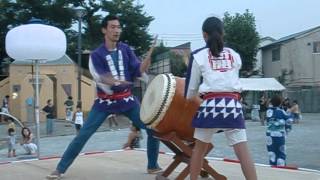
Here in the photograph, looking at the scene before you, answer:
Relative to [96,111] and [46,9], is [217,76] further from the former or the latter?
[46,9]

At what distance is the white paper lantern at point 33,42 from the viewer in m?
7.85

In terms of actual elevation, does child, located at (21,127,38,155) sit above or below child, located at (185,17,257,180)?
below

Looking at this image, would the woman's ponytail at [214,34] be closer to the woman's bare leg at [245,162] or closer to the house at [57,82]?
the woman's bare leg at [245,162]

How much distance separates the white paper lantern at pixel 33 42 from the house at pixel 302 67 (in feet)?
126

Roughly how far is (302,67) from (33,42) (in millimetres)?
41164

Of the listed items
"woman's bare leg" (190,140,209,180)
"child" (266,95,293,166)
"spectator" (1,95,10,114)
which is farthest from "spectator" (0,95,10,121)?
"woman's bare leg" (190,140,209,180)

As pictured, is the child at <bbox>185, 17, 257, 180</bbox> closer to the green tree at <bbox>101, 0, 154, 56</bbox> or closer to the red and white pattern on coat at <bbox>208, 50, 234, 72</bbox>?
the red and white pattern on coat at <bbox>208, 50, 234, 72</bbox>

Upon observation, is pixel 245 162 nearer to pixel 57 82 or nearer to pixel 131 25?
pixel 57 82

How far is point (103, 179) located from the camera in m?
5.74

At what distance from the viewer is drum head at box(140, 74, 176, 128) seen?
524cm

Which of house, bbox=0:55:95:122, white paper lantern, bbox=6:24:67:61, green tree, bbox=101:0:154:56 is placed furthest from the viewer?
green tree, bbox=101:0:154:56

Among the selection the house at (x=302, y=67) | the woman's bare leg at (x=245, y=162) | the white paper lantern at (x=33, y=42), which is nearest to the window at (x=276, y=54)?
the house at (x=302, y=67)

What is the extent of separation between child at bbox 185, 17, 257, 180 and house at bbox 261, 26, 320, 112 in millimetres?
41117

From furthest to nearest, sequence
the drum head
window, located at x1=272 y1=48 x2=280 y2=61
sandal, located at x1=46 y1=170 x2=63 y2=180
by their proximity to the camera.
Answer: window, located at x1=272 y1=48 x2=280 y2=61, sandal, located at x1=46 y1=170 x2=63 y2=180, the drum head
